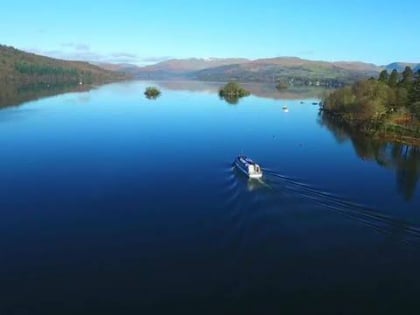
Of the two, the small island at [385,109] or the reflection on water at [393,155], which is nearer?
the reflection on water at [393,155]

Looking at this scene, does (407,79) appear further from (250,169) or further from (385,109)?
(250,169)

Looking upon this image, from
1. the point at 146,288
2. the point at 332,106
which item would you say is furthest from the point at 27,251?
the point at 332,106

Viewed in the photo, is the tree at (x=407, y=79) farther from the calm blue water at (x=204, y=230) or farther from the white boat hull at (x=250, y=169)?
the white boat hull at (x=250, y=169)

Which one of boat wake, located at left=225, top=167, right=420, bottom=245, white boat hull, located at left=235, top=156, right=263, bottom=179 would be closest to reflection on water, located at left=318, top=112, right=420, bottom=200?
boat wake, located at left=225, top=167, right=420, bottom=245

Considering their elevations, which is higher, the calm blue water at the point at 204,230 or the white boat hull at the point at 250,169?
the white boat hull at the point at 250,169

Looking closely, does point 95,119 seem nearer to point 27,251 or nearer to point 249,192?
point 249,192

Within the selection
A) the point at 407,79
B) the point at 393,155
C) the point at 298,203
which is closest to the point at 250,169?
the point at 298,203

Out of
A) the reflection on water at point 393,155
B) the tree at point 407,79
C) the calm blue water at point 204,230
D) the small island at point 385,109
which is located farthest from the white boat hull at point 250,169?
the tree at point 407,79
